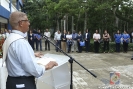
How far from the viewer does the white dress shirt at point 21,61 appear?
2.18 metres

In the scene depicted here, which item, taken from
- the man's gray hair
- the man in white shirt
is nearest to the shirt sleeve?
the man in white shirt

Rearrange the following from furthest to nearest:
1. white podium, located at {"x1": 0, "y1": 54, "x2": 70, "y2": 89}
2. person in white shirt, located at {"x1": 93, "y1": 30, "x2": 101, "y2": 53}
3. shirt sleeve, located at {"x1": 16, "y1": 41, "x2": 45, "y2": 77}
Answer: person in white shirt, located at {"x1": 93, "y1": 30, "x2": 101, "y2": 53} → white podium, located at {"x1": 0, "y1": 54, "x2": 70, "y2": 89} → shirt sleeve, located at {"x1": 16, "y1": 41, "x2": 45, "y2": 77}

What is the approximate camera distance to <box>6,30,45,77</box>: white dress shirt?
2.18 meters

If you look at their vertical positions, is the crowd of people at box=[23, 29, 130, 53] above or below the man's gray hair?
below

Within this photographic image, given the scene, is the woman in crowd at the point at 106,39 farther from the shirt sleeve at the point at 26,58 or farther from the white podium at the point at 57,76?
the shirt sleeve at the point at 26,58

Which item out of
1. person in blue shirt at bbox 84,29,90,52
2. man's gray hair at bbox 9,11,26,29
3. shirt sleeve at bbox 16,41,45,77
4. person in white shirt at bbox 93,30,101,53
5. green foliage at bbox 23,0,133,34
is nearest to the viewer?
shirt sleeve at bbox 16,41,45,77

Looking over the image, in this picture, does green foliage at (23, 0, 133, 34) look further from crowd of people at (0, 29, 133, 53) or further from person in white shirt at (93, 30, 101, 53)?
crowd of people at (0, 29, 133, 53)

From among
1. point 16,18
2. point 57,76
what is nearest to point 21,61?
point 16,18

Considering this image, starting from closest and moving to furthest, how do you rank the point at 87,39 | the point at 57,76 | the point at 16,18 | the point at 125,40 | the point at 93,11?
the point at 16,18 < the point at 57,76 < the point at 125,40 < the point at 87,39 < the point at 93,11

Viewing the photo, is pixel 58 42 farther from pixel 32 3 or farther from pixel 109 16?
pixel 32 3

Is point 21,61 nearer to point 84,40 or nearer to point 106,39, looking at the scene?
point 106,39

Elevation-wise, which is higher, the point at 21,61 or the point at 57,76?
the point at 21,61

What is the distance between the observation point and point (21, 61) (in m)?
2.19

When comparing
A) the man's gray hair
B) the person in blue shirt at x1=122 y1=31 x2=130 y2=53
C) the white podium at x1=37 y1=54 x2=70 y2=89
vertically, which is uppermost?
the man's gray hair
